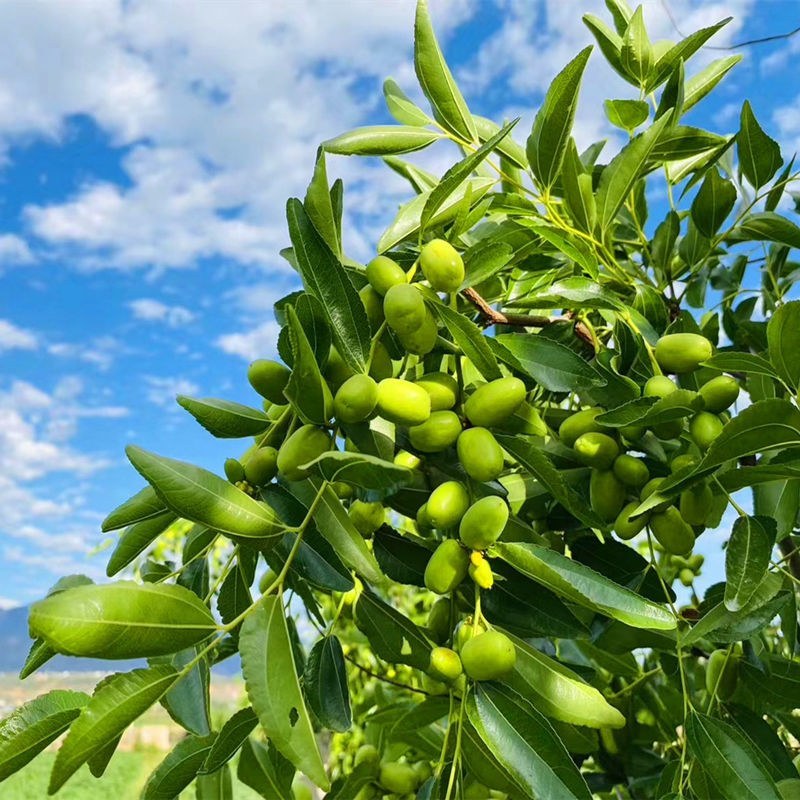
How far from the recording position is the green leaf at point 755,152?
1314 millimetres

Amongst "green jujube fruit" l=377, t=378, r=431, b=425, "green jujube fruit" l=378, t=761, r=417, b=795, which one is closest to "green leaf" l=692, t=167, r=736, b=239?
"green jujube fruit" l=377, t=378, r=431, b=425

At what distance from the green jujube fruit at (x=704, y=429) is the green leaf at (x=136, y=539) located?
607mm

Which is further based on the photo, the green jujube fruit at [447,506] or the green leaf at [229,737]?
the green leaf at [229,737]

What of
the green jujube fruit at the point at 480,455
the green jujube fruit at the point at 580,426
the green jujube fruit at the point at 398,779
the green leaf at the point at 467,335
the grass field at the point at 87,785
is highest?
the grass field at the point at 87,785

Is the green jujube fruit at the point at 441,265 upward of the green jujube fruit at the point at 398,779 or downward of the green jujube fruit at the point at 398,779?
upward

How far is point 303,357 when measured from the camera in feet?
2.63

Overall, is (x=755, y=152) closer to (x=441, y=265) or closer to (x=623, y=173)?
(x=623, y=173)

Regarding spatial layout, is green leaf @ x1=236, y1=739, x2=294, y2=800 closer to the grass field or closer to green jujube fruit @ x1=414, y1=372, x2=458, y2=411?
green jujube fruit @ x1=414, y1=372, x2=458, y2=411

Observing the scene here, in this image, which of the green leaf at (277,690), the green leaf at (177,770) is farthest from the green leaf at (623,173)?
the green leaf at (177,770)

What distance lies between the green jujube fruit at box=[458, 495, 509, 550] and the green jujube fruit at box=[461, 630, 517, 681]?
9 centimetres

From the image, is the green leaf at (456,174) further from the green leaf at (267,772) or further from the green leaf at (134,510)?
the green leaf at (267,772)

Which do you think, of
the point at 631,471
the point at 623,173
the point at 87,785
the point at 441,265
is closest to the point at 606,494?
the point at 631,471

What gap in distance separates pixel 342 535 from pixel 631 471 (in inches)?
14.8

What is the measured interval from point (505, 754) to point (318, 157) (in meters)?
0.63
